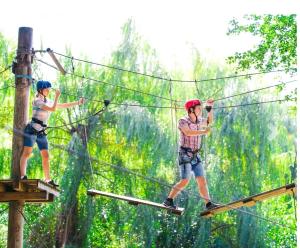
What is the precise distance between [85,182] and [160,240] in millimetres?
2120

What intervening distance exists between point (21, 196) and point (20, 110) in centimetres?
102

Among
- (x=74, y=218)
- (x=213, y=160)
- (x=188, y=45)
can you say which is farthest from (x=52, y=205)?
(x=188, y=45)

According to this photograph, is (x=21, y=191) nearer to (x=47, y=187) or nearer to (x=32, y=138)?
(x=47, y=187)

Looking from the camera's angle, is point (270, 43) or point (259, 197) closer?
point (259, 197)

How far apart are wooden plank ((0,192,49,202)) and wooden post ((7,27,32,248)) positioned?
0.15m

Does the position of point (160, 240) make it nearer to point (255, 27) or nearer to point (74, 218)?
point (74, 218)

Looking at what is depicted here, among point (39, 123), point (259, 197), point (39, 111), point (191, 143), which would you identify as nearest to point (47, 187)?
point (39, 123)

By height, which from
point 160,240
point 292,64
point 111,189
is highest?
point 292,64

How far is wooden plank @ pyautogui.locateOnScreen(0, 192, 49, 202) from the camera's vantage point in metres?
8.62

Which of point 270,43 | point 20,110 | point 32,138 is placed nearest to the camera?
point 32,138

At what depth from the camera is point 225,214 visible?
53.9 feet

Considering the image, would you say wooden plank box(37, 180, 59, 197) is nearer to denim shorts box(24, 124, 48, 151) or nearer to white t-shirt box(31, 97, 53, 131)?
denim shorts box(24, 124, 48, 151)

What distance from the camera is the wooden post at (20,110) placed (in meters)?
8.73

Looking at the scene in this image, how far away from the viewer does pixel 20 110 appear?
881 centimetres
